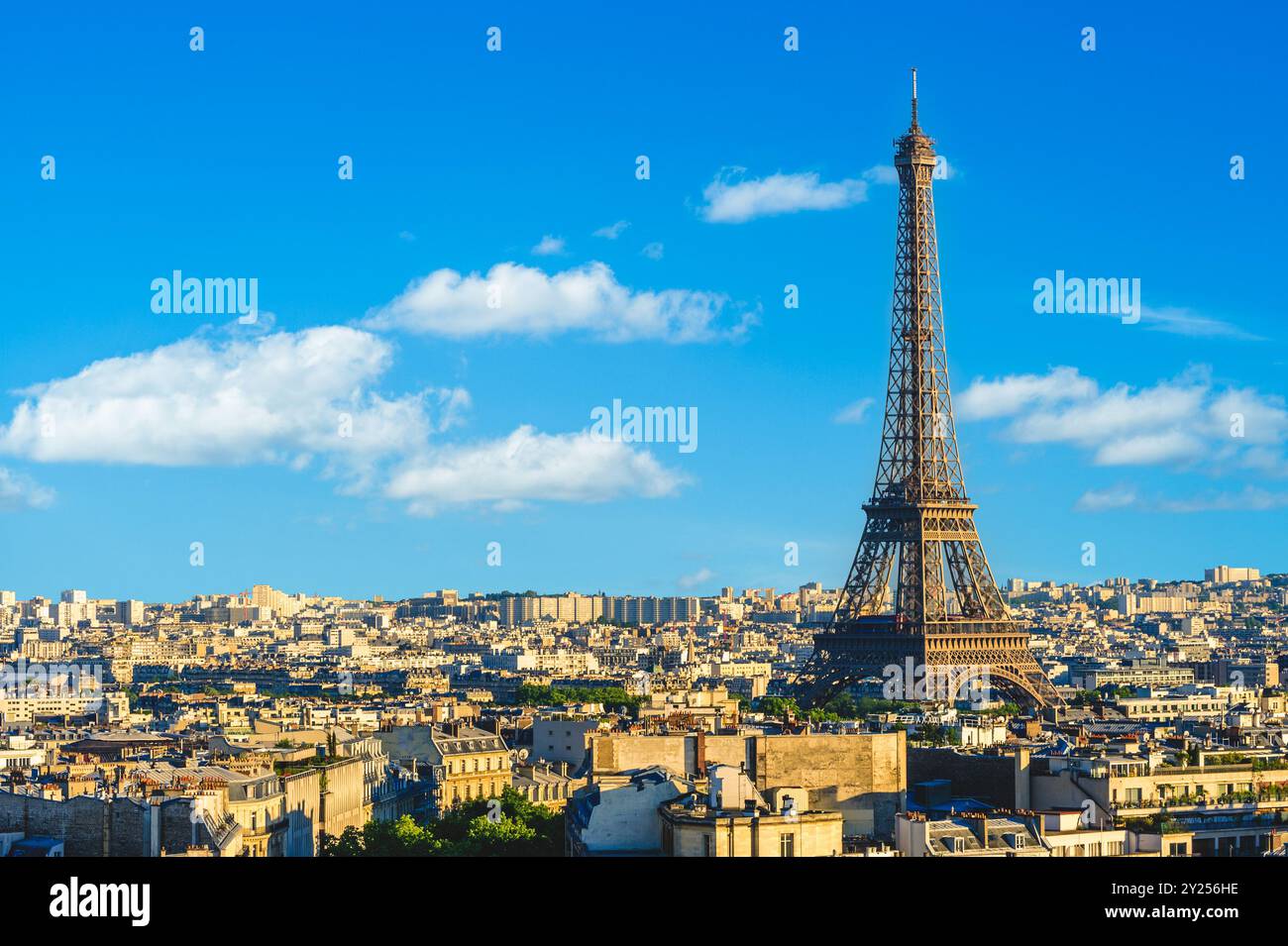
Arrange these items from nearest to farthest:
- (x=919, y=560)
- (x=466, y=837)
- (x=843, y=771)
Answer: (x=843, y=771)
(x=466, y=837)
(x=919, y=560)

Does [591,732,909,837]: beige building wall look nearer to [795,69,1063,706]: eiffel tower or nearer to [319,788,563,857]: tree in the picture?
[319,788,563,857]: tree

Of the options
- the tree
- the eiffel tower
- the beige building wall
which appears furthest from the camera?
the eiffel tower

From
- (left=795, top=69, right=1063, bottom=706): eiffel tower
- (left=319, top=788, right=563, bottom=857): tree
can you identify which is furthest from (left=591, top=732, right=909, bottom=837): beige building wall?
(left=795, top=69, right=1063, bottom=706): eiffel tower

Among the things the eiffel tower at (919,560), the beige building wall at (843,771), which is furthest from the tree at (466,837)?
the eiffel tower at (919,560)

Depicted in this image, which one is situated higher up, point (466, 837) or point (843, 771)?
point (843, 771)

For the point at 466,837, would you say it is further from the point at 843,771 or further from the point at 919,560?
the point at 919,560

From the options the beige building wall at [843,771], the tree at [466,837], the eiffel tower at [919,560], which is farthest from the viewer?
the eiffel tower at [919,560]

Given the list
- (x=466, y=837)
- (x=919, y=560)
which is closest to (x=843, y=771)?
(x=466, y=837)

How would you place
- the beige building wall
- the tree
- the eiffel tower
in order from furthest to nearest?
the eiffel tower, the tree, the beige building wall

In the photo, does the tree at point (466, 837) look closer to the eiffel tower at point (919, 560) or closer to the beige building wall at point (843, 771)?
the beige building wall at point (843, 771)
